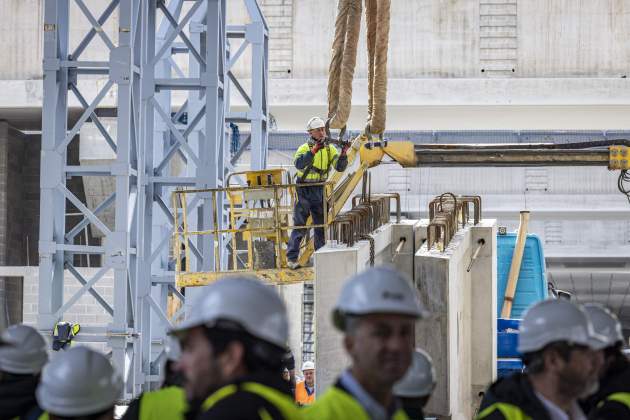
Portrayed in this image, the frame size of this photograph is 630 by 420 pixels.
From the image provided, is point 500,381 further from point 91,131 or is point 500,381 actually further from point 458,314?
point 91,131

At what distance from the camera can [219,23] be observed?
16531 mm

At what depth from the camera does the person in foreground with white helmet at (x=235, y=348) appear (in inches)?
122

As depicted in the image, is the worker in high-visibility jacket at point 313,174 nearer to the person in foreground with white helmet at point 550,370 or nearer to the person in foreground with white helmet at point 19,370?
the person in foreground with white helmet at point 19,370

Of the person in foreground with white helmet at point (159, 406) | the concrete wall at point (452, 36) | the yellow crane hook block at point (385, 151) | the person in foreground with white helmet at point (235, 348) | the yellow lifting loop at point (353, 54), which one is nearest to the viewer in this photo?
the person in foreground with white helmet at point (235, 348)

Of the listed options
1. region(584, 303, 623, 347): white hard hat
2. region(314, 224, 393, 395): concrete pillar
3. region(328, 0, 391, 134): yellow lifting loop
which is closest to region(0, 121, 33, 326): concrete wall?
region(328, 0, 391, 134): yellow lifting loop

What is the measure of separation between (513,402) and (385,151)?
1092cm

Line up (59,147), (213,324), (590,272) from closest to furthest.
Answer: (213,324) → (59,147) → (590,272)

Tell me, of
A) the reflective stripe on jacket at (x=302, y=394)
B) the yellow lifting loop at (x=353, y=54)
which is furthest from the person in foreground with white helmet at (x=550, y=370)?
the reflective stripe on jacket at (x=302, y=394)

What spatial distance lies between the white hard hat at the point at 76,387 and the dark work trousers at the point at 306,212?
1059 centimetres

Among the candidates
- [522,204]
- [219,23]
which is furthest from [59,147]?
[522,204]

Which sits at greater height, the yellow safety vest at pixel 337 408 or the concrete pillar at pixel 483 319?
the yellow safety vest at pixel 337 408

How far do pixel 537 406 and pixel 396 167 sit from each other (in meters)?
25.1

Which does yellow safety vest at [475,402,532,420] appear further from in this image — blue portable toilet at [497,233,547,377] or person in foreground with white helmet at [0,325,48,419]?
blue portable toilet at [497,233,547,377]

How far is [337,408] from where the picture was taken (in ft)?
10.7
